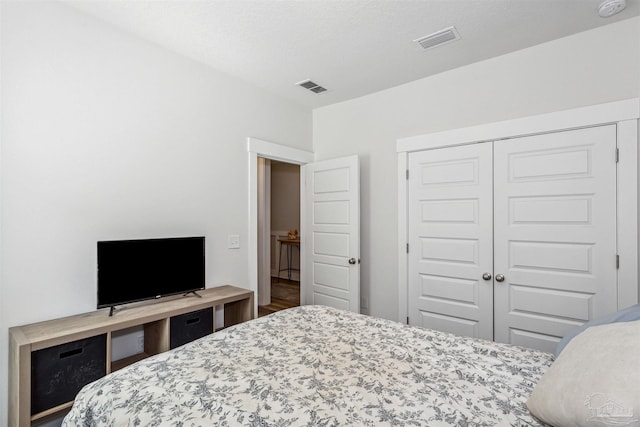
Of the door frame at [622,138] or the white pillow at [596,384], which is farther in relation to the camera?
the door frame at [622,138]

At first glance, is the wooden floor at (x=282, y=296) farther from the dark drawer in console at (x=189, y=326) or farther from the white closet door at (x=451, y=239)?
the white closet door at (x=451, y=239)

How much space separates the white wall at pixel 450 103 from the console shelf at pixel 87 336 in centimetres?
159

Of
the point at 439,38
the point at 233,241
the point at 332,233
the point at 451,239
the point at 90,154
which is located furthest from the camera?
the point at 332,233

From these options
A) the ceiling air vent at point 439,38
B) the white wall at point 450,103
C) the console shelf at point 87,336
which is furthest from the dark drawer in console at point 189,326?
the ceiling air vent at point 439,38

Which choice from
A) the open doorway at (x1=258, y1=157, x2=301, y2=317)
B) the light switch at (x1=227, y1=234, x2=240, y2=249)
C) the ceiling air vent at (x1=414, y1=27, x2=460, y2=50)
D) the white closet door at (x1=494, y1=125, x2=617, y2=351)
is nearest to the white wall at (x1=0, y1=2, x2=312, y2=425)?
the light switch at (x1=227, y1=234, x2=240, y2=249)

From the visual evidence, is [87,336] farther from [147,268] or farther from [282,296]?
[282,296]

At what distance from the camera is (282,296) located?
5215 mm

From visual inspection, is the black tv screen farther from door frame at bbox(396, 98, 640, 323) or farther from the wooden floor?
door frame at bbox(396, 98, 640, 323)


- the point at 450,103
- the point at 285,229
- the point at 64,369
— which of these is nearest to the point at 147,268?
the point at 64,369

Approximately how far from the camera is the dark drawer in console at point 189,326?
221 cm

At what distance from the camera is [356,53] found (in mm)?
2604

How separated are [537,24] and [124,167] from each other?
3.16m

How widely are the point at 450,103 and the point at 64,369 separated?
3487 millimetres

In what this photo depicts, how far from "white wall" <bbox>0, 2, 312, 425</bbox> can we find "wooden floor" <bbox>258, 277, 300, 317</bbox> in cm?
163
